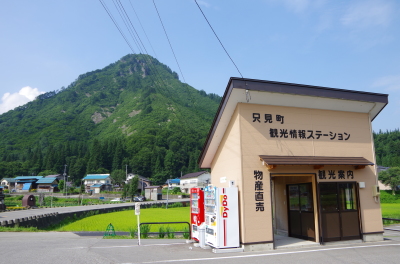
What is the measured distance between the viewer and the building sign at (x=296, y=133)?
377 inches

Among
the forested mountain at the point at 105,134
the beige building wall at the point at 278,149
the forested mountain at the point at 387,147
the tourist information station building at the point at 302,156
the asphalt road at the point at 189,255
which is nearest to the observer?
the asphalt road at the point at 189,255

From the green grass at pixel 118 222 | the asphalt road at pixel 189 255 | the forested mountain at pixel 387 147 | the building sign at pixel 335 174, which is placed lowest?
the green grass at pixel 118 222

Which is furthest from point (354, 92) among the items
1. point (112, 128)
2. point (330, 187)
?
point (112, 128)

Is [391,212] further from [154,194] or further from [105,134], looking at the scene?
[105,134]

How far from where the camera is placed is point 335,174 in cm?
998

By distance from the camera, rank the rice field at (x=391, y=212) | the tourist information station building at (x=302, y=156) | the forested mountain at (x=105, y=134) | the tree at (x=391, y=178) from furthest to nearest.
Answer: the forested mountain at (x=105, y=134)
the tree at (x=391, y=178)
the rice field at (x=391, y=212)
the tourist information station building at (x=302, y=156)

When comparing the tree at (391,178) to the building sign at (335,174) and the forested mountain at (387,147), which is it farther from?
the building sign at (335,174)

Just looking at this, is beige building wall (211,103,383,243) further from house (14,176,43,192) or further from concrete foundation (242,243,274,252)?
house (14,176,43,192)

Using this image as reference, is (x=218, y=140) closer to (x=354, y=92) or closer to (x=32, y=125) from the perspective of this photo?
(x=354, y=92)

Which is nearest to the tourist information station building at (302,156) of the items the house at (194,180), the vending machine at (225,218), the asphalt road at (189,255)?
the vending machine at (225,218)

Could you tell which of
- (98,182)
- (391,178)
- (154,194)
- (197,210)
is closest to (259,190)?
(197,210)

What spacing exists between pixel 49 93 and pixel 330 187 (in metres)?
202

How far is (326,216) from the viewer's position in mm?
9547

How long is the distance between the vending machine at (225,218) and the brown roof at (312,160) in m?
1.47
